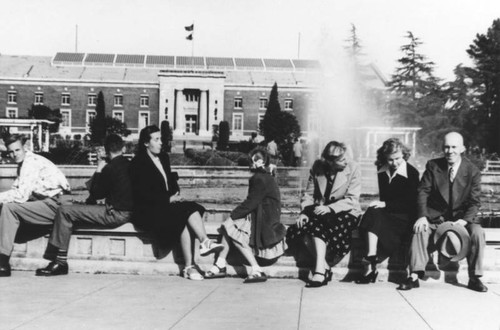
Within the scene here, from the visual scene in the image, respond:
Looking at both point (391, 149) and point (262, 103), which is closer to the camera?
point (391, 149)

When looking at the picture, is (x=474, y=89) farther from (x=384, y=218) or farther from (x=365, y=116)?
(x=384, y=218)

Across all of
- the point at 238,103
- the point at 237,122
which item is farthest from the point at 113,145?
the point at 237,122

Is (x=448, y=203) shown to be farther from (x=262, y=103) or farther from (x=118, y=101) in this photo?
(x=118, y=101)

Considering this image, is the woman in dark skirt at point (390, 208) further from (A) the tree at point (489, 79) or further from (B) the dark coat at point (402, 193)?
(A) the tree at point (489, 79)

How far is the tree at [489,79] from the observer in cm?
4631

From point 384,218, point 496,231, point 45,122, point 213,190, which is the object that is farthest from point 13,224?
point 45,122

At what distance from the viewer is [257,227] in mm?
6062

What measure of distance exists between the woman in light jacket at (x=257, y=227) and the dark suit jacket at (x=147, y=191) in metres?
0.67

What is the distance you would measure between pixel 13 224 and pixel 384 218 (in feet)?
11.6

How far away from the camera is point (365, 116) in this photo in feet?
176

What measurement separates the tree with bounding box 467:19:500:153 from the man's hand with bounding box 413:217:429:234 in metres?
42.7

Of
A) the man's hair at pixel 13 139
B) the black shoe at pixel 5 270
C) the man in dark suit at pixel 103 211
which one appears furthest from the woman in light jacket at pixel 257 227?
the man's hair at pixel 13 139

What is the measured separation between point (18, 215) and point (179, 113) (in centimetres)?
6303

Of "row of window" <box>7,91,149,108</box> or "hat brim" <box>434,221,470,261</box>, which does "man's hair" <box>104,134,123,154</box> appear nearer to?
"hat brim" <box>434,221,470,261</box>
